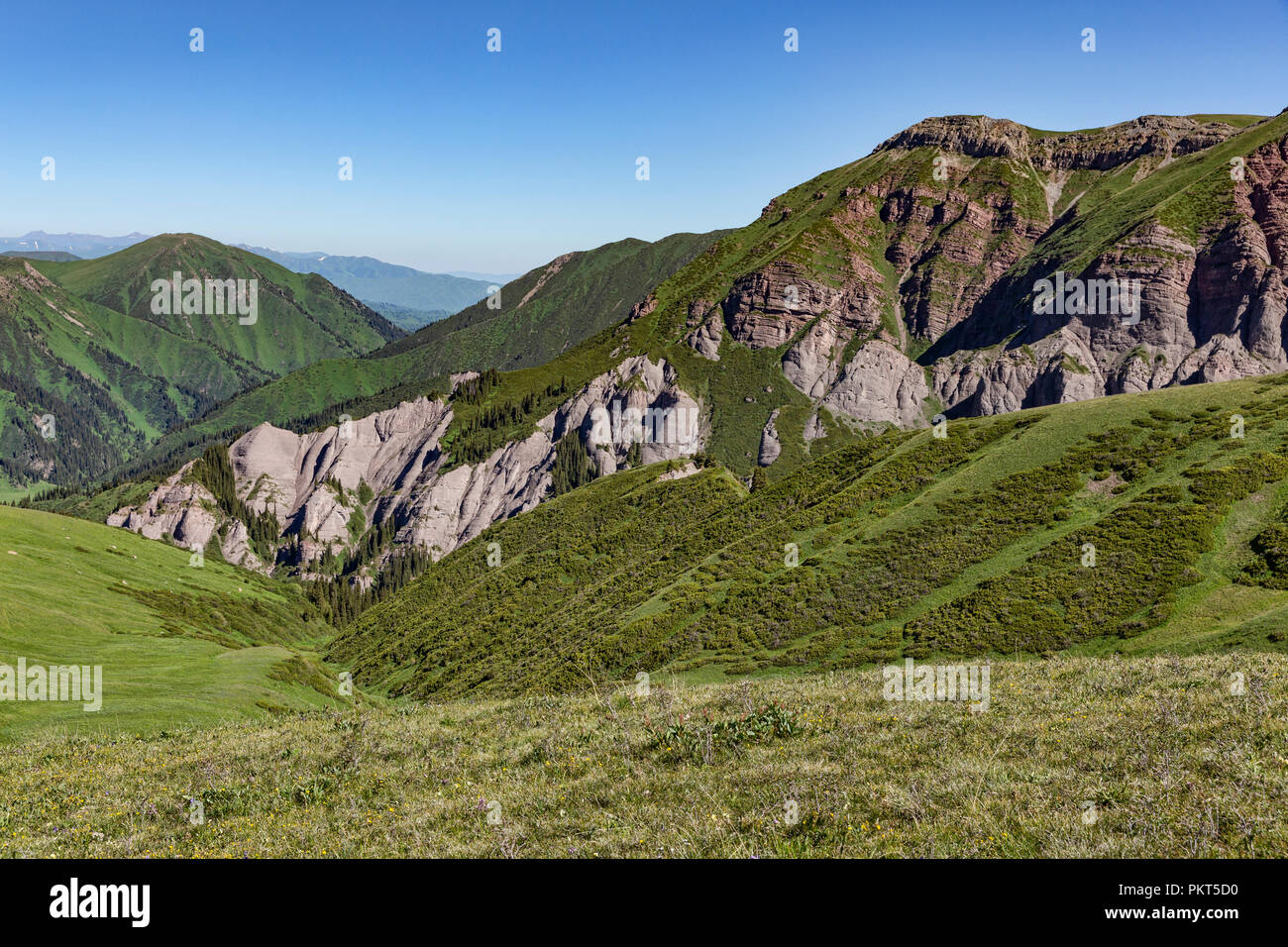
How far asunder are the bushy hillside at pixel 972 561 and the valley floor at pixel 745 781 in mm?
27761

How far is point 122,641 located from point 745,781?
7864cm

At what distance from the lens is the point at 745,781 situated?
35.8 ft

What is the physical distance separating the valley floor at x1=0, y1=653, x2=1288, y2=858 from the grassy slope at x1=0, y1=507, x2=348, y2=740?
1794cm

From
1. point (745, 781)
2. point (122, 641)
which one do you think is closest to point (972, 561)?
point (745, 781)

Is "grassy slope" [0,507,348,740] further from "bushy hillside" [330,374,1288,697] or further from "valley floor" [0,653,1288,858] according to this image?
Answer: "bushy hillside" [330,374,1288,697]

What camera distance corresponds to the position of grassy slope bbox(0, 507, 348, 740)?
3531cm

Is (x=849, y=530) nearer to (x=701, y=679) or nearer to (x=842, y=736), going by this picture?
(x=701, y=679)

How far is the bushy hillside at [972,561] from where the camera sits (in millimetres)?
45875

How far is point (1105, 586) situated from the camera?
4841 cm

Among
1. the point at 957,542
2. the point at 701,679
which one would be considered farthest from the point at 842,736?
the point at 957,542

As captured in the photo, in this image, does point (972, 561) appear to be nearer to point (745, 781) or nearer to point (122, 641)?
point (745, 781)

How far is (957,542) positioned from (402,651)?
106096 millimetres
